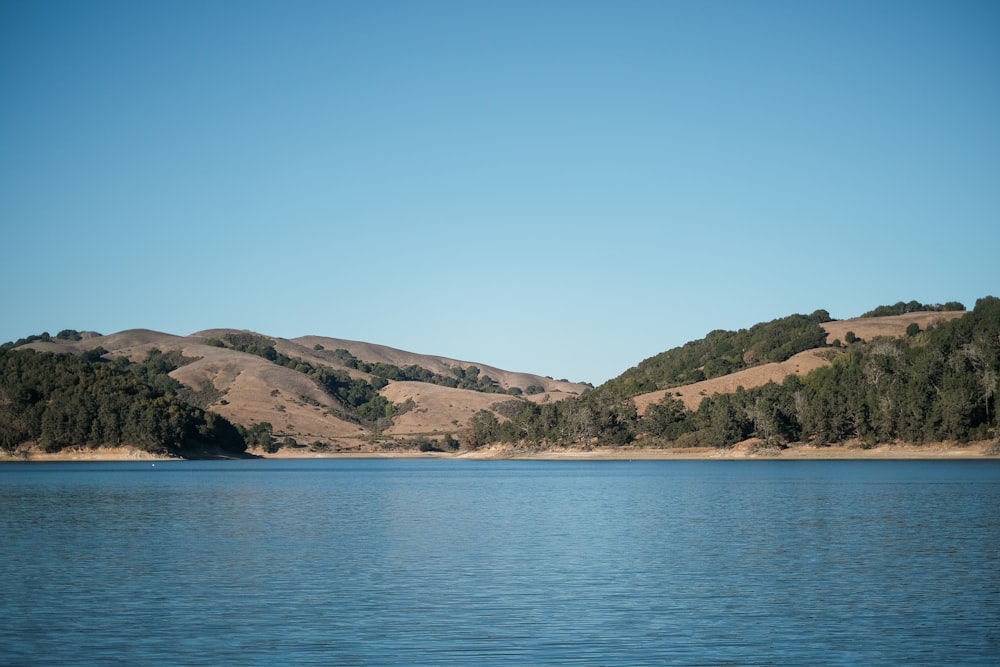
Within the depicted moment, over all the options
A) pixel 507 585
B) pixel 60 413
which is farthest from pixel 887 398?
pixel 60 413

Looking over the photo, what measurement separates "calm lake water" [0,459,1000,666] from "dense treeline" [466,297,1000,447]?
3418 inches

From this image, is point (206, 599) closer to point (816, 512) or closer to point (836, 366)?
point (816, 512)

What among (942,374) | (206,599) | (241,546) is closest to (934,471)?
(942,374)

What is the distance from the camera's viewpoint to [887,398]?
159 m

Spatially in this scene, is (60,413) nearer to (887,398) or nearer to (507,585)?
(887,398)

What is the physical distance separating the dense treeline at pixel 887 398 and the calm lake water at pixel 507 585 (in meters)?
86.8

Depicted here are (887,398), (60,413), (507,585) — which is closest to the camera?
→ (507,585)

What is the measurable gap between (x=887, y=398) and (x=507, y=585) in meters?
136

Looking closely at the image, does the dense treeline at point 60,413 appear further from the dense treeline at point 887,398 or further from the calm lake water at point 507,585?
the calm lake water at point 507,585

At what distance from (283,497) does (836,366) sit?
124 metres

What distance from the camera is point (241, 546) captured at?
158ft

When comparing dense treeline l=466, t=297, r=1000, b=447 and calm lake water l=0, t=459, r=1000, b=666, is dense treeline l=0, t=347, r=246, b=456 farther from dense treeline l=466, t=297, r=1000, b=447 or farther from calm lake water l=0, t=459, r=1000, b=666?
calm lake water l=0, t=459, r=1000, b=666

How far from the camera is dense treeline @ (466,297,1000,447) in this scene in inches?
6029

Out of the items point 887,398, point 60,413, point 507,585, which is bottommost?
point 507,585
